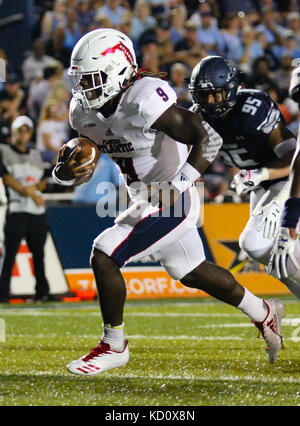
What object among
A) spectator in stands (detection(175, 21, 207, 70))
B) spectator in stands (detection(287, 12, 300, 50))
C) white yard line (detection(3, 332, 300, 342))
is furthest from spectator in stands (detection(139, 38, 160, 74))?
white yard line (detection(3, 332, 300, 342))

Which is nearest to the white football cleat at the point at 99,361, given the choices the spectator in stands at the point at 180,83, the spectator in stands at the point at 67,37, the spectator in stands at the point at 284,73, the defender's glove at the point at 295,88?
the defender's glove at the point at 295,88

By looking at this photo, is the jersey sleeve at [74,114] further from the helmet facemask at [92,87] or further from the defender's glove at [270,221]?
the defender's glove at [270,221]

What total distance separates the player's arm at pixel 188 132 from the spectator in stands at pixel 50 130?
18.1 feet

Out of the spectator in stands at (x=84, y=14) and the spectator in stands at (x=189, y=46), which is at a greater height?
the spectator in stands at (x=84, y=14)

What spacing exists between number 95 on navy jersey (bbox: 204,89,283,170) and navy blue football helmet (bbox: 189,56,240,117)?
0.08m

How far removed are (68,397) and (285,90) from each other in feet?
25.7

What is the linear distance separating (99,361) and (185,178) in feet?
3.29

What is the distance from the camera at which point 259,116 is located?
5.27 meters

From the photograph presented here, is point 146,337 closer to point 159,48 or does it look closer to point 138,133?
point 138,133

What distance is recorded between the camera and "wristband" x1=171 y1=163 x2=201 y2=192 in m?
4.48

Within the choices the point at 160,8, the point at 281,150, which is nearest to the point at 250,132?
the point at 281,150

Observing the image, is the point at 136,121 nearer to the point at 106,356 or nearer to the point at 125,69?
the point at 125,69

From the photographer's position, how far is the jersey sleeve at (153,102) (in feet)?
15.1

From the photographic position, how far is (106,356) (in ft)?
15.1
